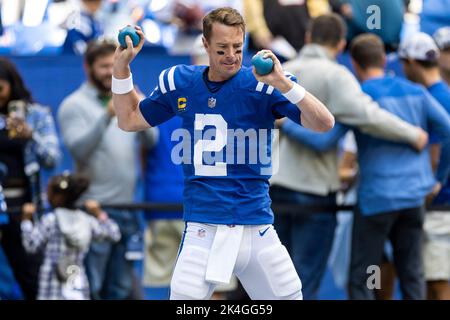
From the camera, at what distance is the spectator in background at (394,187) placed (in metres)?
7.66

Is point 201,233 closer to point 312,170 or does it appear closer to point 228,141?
point 228,141

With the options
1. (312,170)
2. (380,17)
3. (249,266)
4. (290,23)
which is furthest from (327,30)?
(249,266)

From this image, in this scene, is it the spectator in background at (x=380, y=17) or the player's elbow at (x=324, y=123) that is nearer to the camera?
the player's elbow at (x=324, y=123)

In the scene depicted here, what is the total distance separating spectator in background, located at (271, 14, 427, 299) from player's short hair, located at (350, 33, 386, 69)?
14 centimetres

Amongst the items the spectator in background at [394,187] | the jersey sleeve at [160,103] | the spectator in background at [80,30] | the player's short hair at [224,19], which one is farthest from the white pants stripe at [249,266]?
the spectator in background at [80,30]

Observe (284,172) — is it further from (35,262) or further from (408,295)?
(35,262)

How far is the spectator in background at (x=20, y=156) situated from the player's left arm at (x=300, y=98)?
3.11m

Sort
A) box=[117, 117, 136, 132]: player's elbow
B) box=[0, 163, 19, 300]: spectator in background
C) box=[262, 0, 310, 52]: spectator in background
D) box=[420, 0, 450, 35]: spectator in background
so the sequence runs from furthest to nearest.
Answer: box=[262, 0, 310, 52]: spectator in background → box=[420, 0, 450, 35]: spectator in background → box=[0, 163, 19, 300]: spectator in background → box=[117, 117, 136, 132]: player's elbow

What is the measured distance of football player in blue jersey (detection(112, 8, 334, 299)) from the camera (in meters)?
5.53

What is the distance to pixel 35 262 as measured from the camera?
813cm

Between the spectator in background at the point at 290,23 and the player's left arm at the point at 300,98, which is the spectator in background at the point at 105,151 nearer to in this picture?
the spectator in background at the point at 290,23

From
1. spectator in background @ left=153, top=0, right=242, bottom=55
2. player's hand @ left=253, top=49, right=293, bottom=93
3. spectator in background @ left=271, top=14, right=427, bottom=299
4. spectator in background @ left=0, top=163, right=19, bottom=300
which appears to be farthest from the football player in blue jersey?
spectator in background @ left=153, top=0, right=242, bottom=55

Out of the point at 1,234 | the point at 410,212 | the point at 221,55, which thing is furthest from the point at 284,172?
the point at 221,55

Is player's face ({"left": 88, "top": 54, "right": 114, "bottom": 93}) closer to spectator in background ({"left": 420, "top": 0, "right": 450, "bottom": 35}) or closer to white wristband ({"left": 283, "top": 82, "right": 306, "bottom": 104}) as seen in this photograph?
spectator in background ({"left": 420, "top": 0, "right": 450, "bottom": 35})
